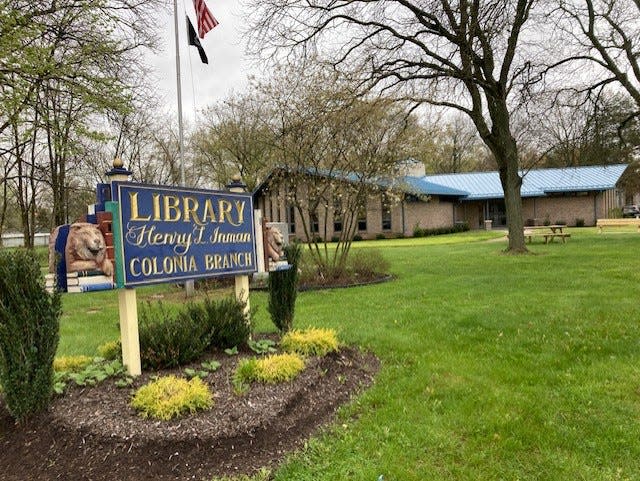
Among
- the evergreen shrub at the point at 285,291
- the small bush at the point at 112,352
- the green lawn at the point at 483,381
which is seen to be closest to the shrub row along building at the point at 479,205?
the green lawn at the point at 483,381

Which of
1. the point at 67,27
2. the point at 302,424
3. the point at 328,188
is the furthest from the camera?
the point at 328,188

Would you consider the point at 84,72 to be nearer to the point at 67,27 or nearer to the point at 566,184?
the point at 67,27

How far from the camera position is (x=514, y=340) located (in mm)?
6191

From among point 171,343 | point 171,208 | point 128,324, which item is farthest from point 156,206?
point 171,343

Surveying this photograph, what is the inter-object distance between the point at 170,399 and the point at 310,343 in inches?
71.9

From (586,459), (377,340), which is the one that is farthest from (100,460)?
(377,340)

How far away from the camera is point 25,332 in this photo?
138 inches

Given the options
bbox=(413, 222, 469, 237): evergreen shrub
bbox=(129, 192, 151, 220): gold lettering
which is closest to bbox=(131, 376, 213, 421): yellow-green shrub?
bbox=(129, 192, 151, 220): gold lettering

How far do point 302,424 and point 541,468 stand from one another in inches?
66.9

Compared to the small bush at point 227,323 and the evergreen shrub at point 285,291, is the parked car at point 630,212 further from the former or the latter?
the small bush at point 227,323

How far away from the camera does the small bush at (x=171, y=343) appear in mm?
4539

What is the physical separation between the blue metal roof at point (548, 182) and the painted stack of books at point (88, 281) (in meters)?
34.4

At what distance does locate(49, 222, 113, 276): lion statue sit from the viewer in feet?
12.5

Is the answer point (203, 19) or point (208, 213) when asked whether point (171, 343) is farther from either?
point (203, 19)
